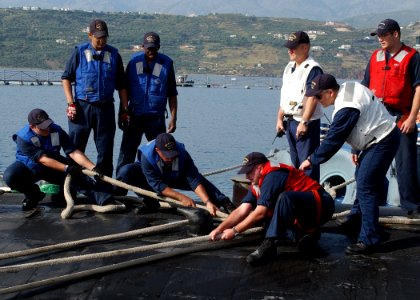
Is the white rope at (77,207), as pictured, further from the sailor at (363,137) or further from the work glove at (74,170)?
the sailor at (363,137)

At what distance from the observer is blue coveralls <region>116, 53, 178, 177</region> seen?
11297 millimetres

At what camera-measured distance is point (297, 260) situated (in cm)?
822

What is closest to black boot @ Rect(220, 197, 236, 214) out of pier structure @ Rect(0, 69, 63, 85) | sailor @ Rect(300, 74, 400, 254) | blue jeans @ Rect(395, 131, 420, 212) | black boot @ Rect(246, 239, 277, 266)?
sailor @ Rect(300, 74, 400, 254)

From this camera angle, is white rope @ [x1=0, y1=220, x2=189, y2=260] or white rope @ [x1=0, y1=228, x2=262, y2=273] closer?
white rope @ [x1=0, y1=228, x2=262, y2=273]

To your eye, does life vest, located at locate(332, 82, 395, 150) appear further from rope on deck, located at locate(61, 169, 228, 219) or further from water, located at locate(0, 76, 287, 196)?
water, located at locate(0, 76, 287, 196)

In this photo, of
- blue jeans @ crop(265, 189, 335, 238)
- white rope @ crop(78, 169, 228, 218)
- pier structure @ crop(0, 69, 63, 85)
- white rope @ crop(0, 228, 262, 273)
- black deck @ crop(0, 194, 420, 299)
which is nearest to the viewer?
black deck @ crop(0, 194, 420, 299)

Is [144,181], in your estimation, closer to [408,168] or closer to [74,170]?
[74,170]

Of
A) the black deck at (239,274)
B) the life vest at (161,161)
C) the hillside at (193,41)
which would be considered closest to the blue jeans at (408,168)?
the black deck at (239,274)

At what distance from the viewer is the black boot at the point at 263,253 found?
8.05 m

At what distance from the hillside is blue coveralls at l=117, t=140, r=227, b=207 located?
4029 inches

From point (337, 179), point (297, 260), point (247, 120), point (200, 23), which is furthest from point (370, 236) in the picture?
point (200, 23)

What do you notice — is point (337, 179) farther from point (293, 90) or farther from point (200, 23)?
point (200, 23)

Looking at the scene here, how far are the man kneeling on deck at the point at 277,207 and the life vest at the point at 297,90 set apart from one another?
79.3 inches

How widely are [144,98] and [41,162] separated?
70.9 inches
